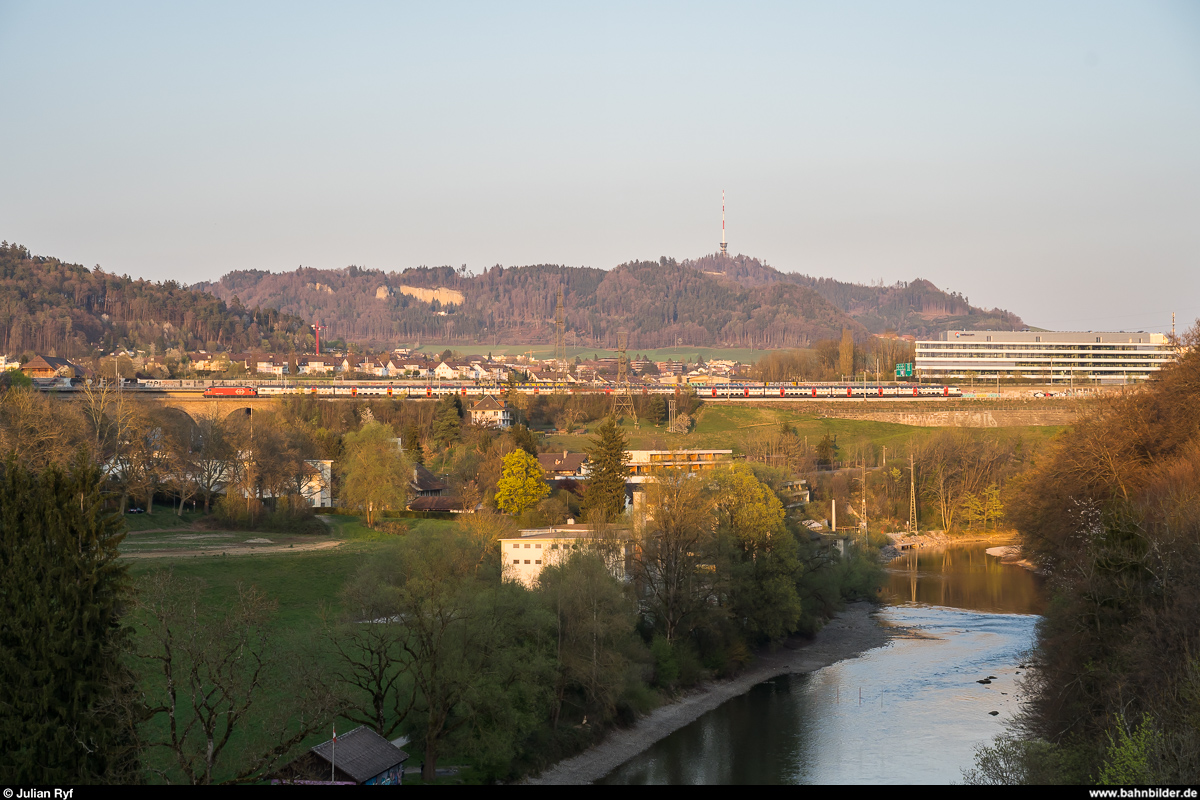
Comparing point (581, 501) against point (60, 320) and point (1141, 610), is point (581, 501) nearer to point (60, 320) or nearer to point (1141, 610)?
point (1141, 610)

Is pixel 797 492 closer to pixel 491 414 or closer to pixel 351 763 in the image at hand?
pixel 491 414

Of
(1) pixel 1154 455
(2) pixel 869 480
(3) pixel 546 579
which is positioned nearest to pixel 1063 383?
(2) pixel 869 480

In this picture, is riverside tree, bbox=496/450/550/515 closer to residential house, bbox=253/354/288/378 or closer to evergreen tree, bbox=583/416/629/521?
evergreen tree, bbox=583/416/629/521

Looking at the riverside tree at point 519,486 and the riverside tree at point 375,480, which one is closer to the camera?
the riverside tree at point 375,480

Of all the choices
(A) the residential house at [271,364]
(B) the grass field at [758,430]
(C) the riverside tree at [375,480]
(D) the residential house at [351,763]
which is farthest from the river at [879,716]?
(A) the residential house at [271,364]

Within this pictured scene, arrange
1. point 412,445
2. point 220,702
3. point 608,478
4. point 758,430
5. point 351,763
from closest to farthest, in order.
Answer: point 220,702 → point 351,763 → point 608,478 → point 412,445 → point 758,430

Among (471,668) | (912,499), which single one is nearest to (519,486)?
(471,668)

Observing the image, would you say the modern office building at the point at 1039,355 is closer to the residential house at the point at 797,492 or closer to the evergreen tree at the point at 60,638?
the residential house at the point at 797,492
